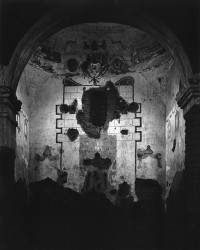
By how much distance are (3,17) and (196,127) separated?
3.64 meters

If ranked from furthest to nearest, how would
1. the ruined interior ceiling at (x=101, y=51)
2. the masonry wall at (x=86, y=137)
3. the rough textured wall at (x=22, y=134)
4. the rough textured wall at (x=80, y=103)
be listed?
1. the masonry wall at (x=86, y=137)
2. the rough textured wall at (x=80, y=103)
3. the ruined interior ceiling at (x=101, y=51)
4. the rough textured wall at (x=22, y=134)

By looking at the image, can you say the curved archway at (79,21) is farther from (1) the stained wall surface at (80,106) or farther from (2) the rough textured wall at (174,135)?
(1) the stained wall surface at (80,106)

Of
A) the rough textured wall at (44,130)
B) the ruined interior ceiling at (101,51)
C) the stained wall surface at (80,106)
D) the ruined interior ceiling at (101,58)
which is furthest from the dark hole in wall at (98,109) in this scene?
the rough textured wall at (44,130)

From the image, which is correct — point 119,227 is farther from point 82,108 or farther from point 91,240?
point 82,108

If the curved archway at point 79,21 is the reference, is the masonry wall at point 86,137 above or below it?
below

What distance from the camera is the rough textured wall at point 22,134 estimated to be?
11840mm

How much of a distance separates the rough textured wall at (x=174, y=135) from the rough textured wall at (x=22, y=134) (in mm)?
3638

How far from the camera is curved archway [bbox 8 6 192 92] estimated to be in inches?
319

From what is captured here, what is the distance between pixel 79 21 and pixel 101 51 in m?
4.11

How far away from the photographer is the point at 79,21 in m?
8.79

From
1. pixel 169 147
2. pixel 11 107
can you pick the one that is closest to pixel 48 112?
pixel 169 147

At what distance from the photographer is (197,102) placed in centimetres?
787

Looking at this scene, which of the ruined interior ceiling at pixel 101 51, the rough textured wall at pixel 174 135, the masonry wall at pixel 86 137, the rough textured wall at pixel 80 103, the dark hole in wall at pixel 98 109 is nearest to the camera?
the rough textured wall at pixel 174 135

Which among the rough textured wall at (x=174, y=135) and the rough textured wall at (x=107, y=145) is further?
the rough textured wall at (x=107, y=145)
